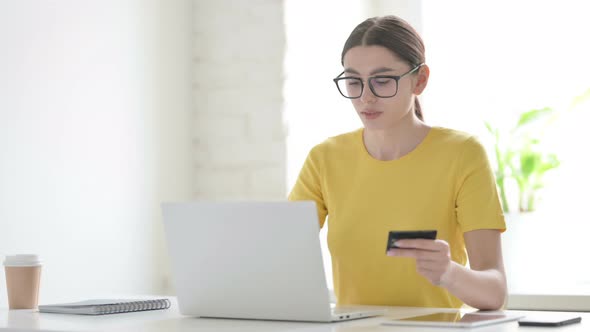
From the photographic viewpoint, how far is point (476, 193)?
6.19ft

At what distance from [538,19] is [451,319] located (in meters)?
1.61

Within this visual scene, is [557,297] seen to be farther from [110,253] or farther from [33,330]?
[33,330]

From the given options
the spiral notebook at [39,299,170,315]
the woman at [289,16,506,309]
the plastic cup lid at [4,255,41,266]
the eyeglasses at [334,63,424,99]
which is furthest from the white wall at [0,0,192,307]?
the eyeglasses at [334,63,424,99]

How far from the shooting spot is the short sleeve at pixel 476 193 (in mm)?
1855

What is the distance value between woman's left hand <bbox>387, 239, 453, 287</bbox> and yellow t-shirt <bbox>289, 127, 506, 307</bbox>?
1.06ft

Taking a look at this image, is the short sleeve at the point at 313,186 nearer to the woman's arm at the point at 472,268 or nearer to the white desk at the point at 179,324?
the woman's arm at the point at 472,268

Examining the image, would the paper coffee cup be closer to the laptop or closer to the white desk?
the white desk

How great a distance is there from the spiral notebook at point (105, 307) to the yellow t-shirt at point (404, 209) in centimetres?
43

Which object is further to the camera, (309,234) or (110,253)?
(110,253)

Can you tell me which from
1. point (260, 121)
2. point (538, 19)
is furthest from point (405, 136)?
point (538, 19)

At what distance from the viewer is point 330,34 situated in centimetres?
290

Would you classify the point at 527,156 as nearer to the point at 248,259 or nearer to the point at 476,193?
the point at 476,193

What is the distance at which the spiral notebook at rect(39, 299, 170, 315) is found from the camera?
1647 millimetres

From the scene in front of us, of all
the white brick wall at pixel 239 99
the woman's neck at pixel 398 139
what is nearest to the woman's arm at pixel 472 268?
the woman's neck at pixel 398 139
